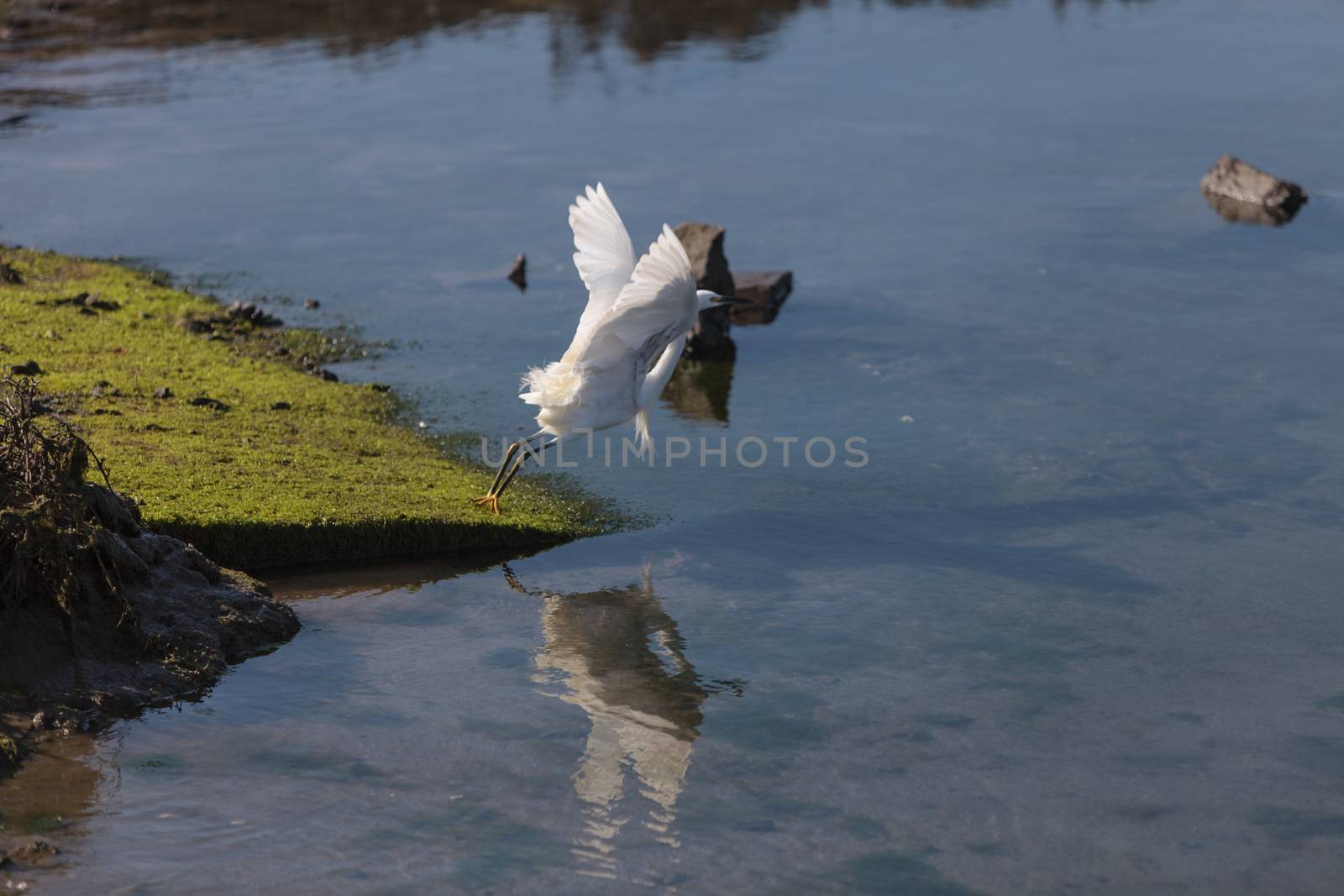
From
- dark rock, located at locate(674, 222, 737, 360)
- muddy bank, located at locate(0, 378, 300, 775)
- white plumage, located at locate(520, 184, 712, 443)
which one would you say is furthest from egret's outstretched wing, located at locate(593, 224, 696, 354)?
dark rock, located at locate(674, 222, 737, 360)

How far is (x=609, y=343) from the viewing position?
1016cm

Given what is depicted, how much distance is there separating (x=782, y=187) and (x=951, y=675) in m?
12.0

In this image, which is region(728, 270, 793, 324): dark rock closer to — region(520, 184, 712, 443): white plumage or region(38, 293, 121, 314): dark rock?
region(520, 184, 712, 443): white plumage

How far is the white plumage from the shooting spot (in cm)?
989

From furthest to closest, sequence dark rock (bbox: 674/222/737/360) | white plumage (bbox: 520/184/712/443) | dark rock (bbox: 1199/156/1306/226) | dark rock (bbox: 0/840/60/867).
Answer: dark rock (bbox: 1199/156/1306/226) < dark rock (bbox: 674/222/737/360) < white plumage (bbox: 520/184/712/443) < dark rock (bbox: 0/840/60/867)

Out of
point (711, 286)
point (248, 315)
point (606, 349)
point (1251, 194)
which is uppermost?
point (1251, 194)

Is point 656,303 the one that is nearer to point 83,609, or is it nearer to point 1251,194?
point 83,609

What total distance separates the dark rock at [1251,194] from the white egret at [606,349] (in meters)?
10.1

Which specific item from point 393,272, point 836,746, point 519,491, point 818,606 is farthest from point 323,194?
point 836,746

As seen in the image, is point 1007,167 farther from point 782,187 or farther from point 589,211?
point 589,211

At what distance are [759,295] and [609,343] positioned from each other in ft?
17.7

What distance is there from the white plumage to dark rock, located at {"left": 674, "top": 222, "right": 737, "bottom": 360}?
3.70 meters

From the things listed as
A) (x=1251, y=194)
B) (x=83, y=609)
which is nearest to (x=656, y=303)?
(x=83, y=609)

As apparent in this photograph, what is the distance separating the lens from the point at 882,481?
11508mm
